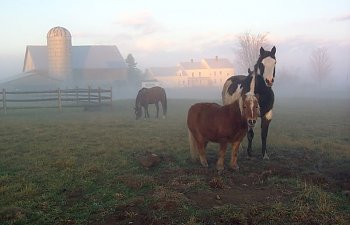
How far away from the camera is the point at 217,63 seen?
103 meters

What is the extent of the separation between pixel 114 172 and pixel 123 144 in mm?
3320

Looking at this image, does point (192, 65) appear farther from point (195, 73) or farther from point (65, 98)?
point (65, 98)

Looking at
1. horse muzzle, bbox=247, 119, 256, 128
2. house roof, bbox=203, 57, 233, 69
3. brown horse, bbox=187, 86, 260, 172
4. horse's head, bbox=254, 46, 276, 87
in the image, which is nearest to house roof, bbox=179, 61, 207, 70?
house roof, bbox=203, 57, 233, 69

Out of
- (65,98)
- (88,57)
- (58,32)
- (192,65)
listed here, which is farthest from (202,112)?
(192,65)

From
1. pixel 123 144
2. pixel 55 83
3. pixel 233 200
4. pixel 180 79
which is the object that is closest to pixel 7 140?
pixel 123 144

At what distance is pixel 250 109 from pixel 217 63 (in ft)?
322

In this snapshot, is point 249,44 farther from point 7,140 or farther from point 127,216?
point 127,216

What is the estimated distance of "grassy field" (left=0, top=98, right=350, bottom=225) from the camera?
16.1 feet

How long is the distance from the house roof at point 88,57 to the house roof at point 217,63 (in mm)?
41584

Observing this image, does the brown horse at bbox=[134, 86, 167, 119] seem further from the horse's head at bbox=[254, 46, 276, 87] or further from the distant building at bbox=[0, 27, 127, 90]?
the distant building at bbox=[0, 27, 127, 90]

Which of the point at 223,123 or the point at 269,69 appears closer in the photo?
the point at 223,123

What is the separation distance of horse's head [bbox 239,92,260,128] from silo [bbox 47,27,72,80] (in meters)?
53.0

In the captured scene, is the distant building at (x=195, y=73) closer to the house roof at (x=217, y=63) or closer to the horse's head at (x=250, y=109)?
the house roof at (x=217, y=63)

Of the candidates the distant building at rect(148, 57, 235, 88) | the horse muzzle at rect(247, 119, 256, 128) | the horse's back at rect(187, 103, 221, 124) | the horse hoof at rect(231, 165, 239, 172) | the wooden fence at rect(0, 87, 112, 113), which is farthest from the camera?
the distant building at rect(148, 57, 235, 88)
